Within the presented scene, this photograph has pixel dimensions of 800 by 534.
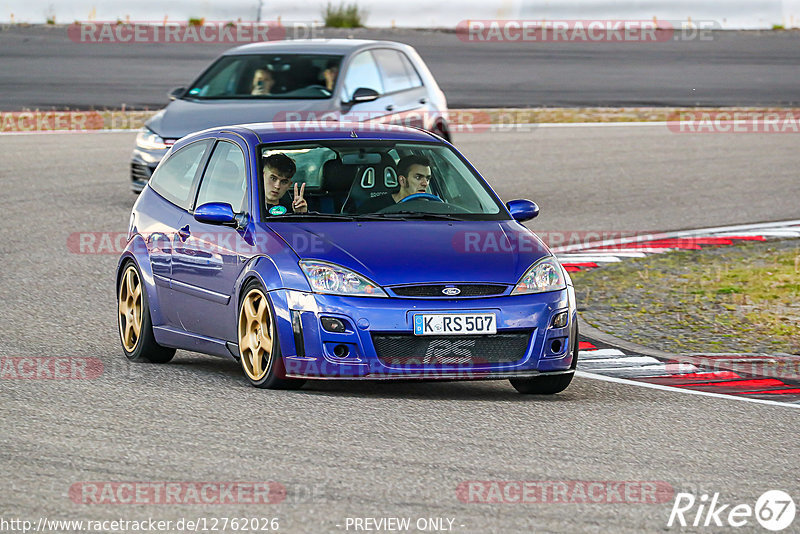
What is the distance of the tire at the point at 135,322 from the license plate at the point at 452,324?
2188mm

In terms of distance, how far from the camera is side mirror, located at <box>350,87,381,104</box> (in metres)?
16.4

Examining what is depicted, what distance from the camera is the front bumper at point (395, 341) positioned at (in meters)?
7.86

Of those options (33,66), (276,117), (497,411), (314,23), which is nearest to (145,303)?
(497,411)

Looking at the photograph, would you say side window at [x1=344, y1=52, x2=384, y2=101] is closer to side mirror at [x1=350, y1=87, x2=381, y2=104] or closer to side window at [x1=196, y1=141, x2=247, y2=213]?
side mirror at [x1=350, y1=87, x2=381, y2=104]

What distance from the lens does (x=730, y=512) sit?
19.5ft

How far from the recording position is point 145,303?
9422mm

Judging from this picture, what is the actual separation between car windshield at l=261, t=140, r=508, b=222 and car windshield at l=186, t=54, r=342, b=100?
7.15 meters

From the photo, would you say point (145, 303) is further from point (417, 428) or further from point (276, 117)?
point (276, 117)

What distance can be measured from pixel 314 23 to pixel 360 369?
36.0 m

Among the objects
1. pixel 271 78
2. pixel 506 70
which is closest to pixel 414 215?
pixel 271 78

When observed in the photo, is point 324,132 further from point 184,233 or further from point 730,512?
point 730,512

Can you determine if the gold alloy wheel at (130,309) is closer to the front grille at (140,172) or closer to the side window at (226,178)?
the side window at (226,178)

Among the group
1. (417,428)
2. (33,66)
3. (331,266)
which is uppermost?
(331,266)

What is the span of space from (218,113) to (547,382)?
8.13 metres
